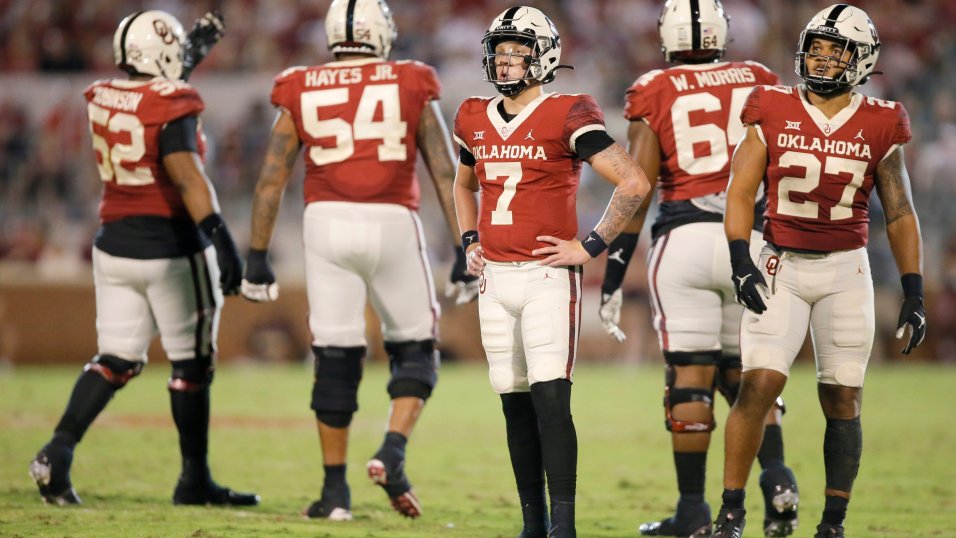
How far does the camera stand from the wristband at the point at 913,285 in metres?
5.44

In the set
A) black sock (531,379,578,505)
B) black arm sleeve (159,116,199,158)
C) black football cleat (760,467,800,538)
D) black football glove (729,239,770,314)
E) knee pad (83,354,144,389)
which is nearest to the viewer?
black sock (531,379,578,505)

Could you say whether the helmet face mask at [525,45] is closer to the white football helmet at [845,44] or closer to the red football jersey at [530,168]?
the red football jersey at [530,168]

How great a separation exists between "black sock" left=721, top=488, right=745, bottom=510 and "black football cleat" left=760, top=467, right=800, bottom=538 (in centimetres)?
65

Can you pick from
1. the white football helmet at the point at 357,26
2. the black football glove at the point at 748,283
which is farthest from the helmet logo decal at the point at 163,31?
the black football glove at the point at 748,283

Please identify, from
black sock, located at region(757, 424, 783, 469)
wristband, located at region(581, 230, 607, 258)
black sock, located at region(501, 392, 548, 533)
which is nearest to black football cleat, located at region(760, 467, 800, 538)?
black sock, located at region(757, 424, 783, 469)

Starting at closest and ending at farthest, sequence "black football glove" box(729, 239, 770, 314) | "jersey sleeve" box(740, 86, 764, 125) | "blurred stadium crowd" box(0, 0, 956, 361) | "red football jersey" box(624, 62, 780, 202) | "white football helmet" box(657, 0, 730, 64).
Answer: "black football glove" box(729, 239, 770, 314)
"jersey sleeve" box(740, 86, 764, 125)
"red football jersey" box(624, 62, 780, 202)
"white football helmet" box(657, 0, 730, 64)
"blurred stadium crowd" box(0, 0, 956, 361)

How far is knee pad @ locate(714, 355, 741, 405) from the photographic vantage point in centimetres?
645

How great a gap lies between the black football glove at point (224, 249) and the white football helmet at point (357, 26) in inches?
43.9

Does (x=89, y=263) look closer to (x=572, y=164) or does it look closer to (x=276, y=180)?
(x=276, y=180)

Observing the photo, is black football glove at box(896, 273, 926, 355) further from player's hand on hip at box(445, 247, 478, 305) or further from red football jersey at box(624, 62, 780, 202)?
player's hand on hip at box(445, 247, 478, 305)

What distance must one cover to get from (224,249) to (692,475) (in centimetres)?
266

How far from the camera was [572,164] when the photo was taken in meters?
5.35

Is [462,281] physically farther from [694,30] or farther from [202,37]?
[202,37]

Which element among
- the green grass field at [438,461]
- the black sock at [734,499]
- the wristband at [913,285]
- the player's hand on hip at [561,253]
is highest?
the player's hand on hip at [561,253]
